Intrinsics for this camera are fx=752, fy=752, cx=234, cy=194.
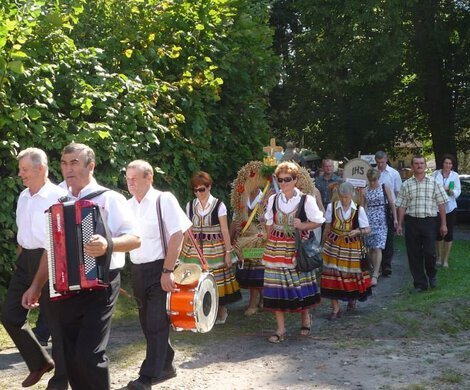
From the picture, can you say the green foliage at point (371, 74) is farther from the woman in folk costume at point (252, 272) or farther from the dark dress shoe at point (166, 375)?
the dark dress shoe at point (166, 375)

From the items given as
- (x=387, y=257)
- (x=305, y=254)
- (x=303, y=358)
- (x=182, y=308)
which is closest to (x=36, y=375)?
(x=182, y=308)

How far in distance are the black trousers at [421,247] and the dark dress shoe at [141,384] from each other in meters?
5.37

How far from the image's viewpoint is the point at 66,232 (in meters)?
4.55

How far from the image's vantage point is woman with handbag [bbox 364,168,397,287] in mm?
11641

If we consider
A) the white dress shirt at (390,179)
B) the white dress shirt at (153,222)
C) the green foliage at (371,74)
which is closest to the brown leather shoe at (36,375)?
the white dress shirt at (153,222)

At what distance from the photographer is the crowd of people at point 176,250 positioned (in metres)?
5.00

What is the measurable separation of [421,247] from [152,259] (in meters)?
5.30

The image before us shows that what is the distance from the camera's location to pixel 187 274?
21.0 ft

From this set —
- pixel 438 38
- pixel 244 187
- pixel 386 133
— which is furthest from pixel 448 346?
pixel 386 133

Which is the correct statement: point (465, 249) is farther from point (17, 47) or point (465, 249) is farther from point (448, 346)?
point (17, 47)

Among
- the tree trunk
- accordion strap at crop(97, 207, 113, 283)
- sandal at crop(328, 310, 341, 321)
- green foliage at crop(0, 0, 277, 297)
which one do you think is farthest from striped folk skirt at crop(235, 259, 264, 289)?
the tree trunk

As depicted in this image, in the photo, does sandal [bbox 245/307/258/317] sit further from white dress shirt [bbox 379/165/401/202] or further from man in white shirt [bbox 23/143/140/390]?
man in white shirt [bbox 23/143/140/390]

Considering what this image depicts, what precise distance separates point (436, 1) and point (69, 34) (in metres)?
18.2

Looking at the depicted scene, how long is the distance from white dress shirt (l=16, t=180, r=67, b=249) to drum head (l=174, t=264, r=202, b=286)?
45.0 inches
